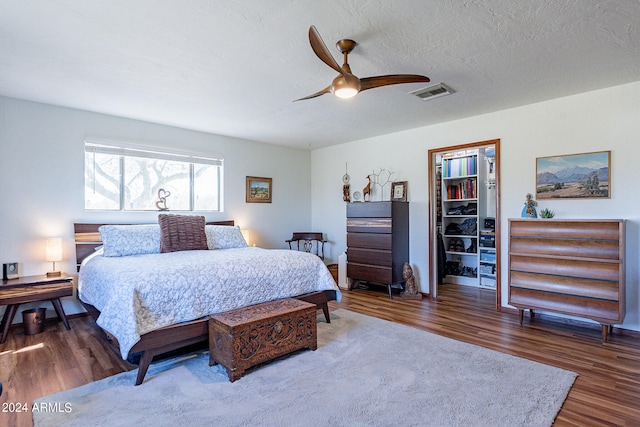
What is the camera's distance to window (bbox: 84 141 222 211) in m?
4.13

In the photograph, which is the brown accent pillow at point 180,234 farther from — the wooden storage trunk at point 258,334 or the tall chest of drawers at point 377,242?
the tall chest of drawers at point 377,242

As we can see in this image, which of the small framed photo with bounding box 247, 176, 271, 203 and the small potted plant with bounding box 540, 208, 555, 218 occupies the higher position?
the small framed photo with bounding box 247, 176, 271, 203

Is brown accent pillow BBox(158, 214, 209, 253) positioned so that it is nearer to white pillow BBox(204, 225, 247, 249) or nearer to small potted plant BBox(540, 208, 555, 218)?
white pillow BBox(204, 225, 247, 249)

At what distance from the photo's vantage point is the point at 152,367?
2.56 meters

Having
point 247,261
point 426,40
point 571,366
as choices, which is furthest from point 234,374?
point 426,40

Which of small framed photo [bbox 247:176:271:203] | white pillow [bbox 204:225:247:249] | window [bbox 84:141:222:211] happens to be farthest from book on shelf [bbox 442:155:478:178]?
window [bbox 84:141:222:211]

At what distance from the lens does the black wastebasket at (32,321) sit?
3262mm

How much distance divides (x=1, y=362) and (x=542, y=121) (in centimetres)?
544

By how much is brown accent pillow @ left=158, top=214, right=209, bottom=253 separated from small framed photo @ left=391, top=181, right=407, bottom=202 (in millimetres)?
2693

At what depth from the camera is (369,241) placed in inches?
194

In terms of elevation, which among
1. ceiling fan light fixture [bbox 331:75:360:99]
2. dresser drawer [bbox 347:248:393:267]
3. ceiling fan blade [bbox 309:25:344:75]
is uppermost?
ceiling fan blade [bbox 309:25:344:75]

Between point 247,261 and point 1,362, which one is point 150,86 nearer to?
point 247,261

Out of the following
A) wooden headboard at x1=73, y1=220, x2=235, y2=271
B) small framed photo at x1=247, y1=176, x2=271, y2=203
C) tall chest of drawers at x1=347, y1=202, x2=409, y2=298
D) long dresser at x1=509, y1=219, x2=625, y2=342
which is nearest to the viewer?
long dresser at x1=509, y1=219, x2=625, y2=342

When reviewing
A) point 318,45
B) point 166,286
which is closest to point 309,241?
point 166,286
